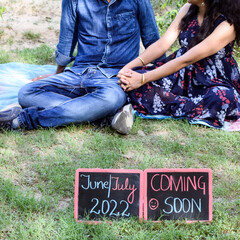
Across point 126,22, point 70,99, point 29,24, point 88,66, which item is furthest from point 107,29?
point 29,24

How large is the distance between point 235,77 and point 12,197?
212 cm

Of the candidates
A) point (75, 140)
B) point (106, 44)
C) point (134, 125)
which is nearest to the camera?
point (75, 140)

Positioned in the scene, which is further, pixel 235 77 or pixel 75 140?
pixel 235 77

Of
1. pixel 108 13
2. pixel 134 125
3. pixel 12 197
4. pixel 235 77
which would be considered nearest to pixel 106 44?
pixel 108 13

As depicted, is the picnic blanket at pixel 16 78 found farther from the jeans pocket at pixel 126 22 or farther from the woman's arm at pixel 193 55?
the jeans pocket at pixel 126 22

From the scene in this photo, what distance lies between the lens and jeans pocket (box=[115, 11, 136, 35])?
3.35 meters

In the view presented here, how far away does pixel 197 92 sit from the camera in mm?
3332

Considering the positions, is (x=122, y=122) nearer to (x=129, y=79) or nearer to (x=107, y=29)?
(x=129, y=79)

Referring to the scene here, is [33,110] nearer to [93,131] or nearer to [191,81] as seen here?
[93,131]

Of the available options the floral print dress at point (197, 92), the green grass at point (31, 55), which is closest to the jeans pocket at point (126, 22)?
the floral print dress at point (197, 92)

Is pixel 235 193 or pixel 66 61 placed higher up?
pixel 66 61

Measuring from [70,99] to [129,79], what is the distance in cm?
50

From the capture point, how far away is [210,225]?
196 centimetres

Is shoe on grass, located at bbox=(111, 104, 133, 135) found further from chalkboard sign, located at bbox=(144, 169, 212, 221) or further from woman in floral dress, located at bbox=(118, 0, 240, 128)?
chalkboard sign, located at bbox=(144, 169, 212, 221)
